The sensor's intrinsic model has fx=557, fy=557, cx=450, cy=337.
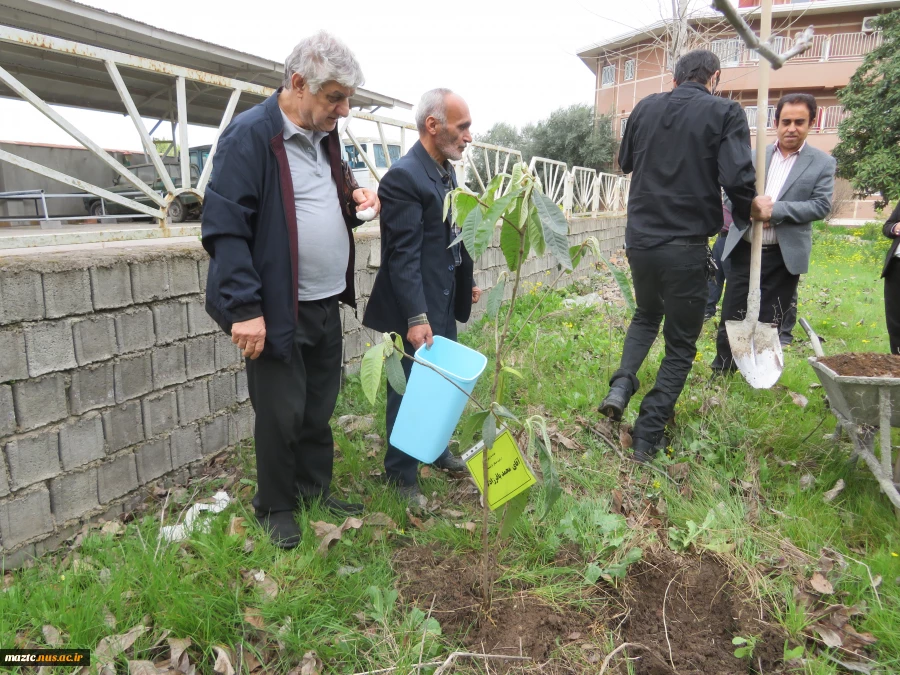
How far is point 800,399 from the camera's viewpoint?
3359mm

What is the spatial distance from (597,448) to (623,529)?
736 mm

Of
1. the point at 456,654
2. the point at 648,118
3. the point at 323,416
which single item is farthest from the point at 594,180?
the point at 456,654

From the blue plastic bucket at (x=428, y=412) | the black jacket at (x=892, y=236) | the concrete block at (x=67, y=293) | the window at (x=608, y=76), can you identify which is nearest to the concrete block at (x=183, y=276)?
the concrete block at (x=67, y=293)

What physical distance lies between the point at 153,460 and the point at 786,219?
3.73 m

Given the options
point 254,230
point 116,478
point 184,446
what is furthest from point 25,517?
point 254,230

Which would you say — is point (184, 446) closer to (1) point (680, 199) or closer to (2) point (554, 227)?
(2) point (554, 227)

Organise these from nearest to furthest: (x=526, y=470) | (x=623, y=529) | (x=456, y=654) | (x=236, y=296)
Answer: (x=456, y=654), (x=526, y=470), (x=236, y=296), (x=623, y=529)

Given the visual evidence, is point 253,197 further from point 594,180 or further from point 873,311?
point 594,180

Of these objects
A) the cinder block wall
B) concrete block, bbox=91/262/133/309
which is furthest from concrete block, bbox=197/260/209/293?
concrete block, bbox=91/262/133/309

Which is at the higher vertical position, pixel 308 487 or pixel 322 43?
pixel 322 43

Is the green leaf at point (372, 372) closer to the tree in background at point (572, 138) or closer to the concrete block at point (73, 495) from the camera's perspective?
the concrete block at point (73, 495)

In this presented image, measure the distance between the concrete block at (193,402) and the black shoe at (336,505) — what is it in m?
0.77

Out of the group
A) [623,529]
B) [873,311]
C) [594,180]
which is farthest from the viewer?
[594,180]

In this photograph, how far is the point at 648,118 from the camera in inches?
107
